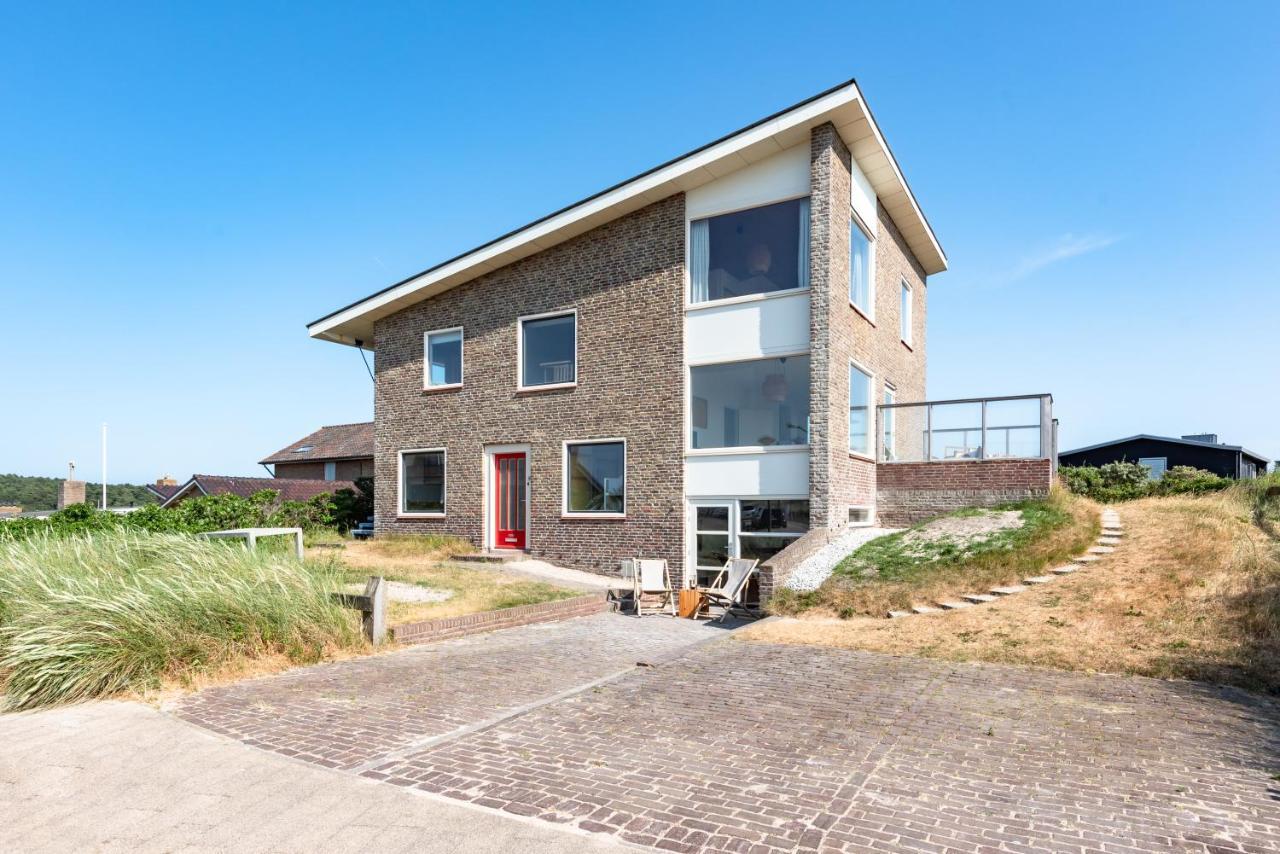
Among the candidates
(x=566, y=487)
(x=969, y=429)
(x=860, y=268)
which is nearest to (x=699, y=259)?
(x=860, y=268)

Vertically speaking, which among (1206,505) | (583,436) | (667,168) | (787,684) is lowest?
(787,684)

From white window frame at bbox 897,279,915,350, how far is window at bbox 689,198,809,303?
17.1ft

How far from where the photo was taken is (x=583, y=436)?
16.3 meters

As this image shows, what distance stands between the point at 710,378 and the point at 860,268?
396 centimetres

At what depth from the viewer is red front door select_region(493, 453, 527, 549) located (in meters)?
17.3

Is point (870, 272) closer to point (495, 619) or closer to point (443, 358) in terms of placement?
point (443, 358)

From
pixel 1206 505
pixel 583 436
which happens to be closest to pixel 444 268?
pixel 583 436

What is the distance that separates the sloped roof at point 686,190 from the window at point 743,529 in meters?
6.25

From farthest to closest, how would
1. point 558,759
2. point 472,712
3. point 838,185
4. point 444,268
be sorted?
point 444,268
point 838,185
point 472,712
point 558,759

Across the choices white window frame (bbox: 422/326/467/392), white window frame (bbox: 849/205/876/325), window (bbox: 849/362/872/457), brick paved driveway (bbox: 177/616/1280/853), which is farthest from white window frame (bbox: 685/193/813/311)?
brick paved driveway (bbox: 177/616/1280/853)

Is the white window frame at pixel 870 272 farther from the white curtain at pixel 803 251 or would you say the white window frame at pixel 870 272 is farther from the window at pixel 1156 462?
the window at pixel 1156 462

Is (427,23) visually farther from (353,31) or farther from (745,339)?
(745,339)

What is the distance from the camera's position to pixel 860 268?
52.3ft

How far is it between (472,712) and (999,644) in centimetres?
592
